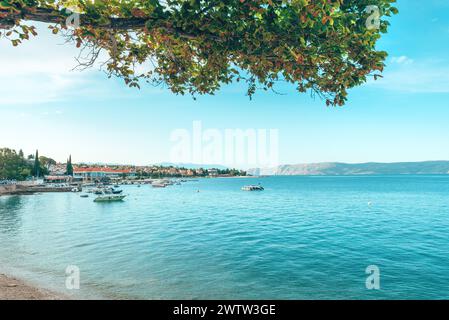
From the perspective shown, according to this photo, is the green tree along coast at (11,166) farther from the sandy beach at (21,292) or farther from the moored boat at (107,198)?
the sandy beach at (21,292)

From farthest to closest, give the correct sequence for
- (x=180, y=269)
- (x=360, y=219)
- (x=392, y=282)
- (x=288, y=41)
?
(x=360, y=219) → (x=180, y=269) → (x=392, y=282) → (x=288, y=41)

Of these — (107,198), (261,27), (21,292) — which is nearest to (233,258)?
(21,292)

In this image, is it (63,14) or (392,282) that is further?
(392,282)

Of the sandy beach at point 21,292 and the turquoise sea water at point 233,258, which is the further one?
the turquoise sea water at point 233,258

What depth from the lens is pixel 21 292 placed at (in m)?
13.4

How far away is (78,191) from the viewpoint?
11238 cm

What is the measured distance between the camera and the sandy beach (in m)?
12.7

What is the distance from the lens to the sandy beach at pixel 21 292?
12672mm

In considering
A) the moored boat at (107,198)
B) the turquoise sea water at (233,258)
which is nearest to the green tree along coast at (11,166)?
the moored boat at (107,198)

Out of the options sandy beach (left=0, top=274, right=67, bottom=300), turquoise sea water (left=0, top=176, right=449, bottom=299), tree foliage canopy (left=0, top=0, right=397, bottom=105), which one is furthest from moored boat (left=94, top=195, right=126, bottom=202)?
tree foliage canopy (left=0, top=0, right=397, bottom=105)

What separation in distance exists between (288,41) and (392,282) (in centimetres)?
1624

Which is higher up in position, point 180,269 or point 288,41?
point 288,41
